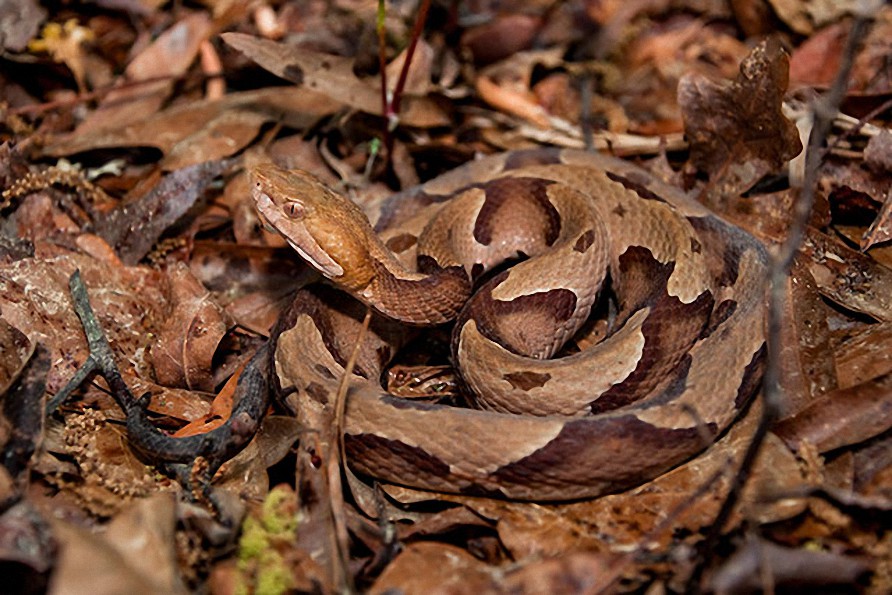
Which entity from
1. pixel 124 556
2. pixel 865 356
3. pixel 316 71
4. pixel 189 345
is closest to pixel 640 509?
pixel 865 356

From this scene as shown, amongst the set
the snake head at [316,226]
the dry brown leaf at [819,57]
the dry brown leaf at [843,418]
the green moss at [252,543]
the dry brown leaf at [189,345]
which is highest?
the dry brown leaf at [819,57]

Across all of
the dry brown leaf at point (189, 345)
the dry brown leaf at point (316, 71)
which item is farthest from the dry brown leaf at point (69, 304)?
the dry brown leaf at point (316, 71)

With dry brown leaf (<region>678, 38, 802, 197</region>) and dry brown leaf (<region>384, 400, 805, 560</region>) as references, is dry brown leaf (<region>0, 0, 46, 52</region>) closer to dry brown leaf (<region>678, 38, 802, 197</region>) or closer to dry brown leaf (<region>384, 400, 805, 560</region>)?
dry brown leaf (<region>384, 400, 805, 560</region>)

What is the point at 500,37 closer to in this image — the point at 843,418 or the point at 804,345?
the point at 804,345

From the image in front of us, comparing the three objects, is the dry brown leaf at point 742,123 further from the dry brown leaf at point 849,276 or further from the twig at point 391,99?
the twig at point 391,99

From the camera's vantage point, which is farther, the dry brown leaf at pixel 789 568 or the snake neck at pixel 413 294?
the snake neck at pixel 413 294

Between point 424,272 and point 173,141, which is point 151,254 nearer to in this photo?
point 173,141

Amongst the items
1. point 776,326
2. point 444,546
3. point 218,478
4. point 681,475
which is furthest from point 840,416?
point 218,478
